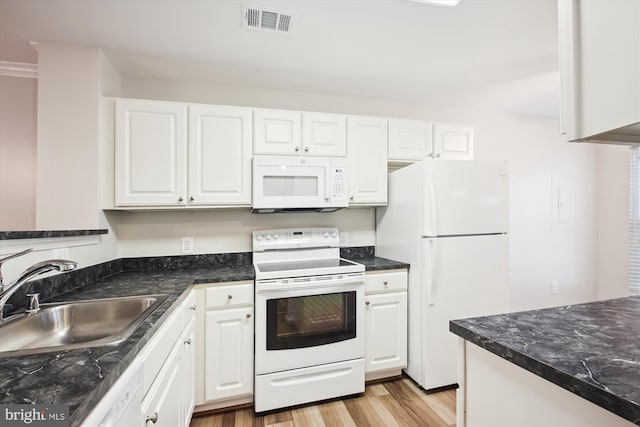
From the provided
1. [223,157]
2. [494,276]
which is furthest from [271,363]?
[494,276]

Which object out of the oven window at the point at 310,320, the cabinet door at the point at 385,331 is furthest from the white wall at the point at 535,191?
the oven window at the point at 310,320

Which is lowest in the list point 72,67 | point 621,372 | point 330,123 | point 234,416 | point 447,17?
point 234,416

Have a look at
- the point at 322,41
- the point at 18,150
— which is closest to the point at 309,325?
the point at 322,41

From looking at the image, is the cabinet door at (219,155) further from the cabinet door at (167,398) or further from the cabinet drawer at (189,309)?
the cabinet door at (167,398)

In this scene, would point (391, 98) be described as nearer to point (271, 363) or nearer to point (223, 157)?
point (223, 157)

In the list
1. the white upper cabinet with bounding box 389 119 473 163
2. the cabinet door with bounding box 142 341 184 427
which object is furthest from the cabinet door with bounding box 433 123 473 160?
the cabinet door with bounding box 142 341 184 427

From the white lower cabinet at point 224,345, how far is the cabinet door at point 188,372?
0.19 feet

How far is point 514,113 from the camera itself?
3.29 meters

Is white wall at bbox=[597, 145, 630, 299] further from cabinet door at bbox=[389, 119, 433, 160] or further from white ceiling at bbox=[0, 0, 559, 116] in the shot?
cabinet door at bbox=[389, 119, 433, 160]

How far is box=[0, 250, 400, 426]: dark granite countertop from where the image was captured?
2.23ft

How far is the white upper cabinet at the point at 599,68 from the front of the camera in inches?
19.1

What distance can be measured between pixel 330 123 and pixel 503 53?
4.24 ft

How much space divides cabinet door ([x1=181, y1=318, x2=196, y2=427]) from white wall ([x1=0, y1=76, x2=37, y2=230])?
59.0 inches

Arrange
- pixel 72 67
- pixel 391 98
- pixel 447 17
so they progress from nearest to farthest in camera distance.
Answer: pixel 447 17, pixel 72 67, pixel 391 98
